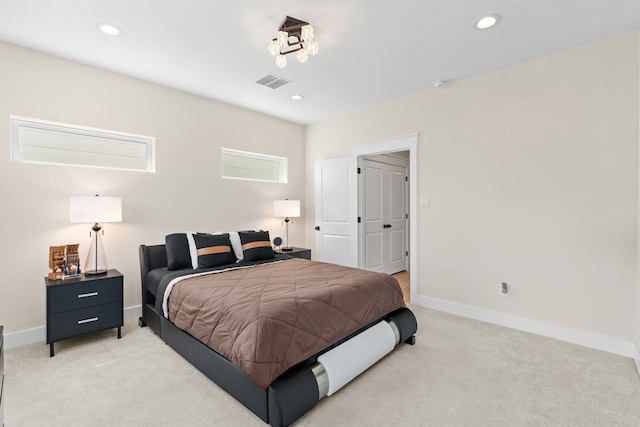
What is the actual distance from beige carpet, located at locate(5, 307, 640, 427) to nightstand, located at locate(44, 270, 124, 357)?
0.18 m

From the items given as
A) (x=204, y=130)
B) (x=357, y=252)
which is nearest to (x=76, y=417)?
(x=204, y=130)

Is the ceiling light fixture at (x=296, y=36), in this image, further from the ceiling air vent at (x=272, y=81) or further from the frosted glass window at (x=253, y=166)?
the frosted glass window at (x=253, y=166)

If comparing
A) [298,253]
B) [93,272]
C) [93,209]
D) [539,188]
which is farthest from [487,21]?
[93,272]

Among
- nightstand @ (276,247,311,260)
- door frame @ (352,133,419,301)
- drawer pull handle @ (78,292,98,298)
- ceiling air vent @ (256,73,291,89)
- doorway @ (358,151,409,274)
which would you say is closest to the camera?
drawer pull handle @ (78,292,98,298)

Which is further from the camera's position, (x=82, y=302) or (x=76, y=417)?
(x=82, y=302)

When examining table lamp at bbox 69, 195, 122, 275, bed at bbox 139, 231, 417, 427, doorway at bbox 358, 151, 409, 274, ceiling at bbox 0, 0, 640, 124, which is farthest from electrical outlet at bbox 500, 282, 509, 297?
table lamp at bbox 69, 195, 122, 275

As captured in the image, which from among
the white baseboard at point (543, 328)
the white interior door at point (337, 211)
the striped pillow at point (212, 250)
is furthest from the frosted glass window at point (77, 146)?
the white baseboard at point (543, 328)

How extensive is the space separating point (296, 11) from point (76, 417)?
304cm

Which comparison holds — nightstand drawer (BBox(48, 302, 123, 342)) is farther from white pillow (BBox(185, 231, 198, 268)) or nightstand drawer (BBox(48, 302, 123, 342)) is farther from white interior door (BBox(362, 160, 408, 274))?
white interior door (BBox(362, 160, 408, 274))

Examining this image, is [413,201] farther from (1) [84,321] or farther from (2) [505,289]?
(1) [84,321]

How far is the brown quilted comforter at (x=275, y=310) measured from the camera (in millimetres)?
1694

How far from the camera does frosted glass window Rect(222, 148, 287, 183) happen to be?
4328 mm

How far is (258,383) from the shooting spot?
1620mm

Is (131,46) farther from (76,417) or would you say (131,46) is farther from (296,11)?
(76,417)
